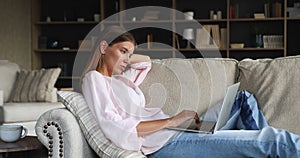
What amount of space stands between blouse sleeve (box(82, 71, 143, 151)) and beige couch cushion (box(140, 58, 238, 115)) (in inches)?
23.3

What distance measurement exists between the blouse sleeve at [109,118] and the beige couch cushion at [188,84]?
23.3 inches

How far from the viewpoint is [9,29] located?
287 inches

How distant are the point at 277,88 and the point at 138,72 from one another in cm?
77

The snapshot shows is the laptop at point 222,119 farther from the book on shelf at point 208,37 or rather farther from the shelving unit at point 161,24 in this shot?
the book on shelf at point 208,37

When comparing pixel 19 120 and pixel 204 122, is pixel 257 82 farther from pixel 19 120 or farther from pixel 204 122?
pixel 19 120

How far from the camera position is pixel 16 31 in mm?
7457

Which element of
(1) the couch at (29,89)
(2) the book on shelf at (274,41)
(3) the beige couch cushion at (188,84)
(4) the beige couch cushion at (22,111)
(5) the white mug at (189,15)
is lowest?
(4) the beige couch cushion at (22,111)

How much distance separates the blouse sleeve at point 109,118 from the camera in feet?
8.25

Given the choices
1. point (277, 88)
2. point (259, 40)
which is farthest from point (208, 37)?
point (277, 88)

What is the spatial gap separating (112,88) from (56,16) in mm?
5527

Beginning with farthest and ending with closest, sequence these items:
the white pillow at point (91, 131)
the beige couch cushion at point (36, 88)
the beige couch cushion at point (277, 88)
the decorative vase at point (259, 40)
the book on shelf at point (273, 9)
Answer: the decorative vase at point (259, 40), the book on shelf at point (273, 9), the beige couch cushion at point (36, 88), the beige couch cushion at point (277, 88), the white pillow at point (91, 131)

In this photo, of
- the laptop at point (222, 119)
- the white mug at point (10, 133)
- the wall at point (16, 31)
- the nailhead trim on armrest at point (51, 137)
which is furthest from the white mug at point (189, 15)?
the nailhead trim on armrest at point (51, 137)

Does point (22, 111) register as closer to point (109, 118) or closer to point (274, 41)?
point (109, 118)

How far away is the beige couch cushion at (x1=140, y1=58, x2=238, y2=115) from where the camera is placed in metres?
3.12
